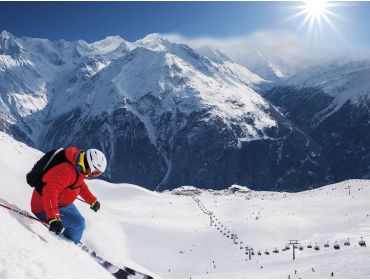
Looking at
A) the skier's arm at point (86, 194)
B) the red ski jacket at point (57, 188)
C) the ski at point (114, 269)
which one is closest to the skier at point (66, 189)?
the red ski jacket at point (57, 188)

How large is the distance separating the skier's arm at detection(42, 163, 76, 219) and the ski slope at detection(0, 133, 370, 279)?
506 mm

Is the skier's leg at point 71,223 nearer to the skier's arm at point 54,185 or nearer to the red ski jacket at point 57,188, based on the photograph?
the red ski jacket at point 57,188

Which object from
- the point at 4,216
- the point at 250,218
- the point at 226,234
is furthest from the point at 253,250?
the point at 4,216

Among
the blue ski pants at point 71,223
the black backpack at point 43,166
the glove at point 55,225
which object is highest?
the black backpack at point 43,166

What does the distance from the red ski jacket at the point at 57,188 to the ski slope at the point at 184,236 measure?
538 mm

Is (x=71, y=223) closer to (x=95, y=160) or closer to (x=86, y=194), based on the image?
(x=86, y=194)

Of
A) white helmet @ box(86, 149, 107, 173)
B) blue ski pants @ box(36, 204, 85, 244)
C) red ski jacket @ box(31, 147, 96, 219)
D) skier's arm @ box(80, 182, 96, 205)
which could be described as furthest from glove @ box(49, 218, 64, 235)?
skier's arm @ box(80, 182, 96, 205)

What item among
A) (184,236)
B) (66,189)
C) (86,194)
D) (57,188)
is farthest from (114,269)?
(184,236)

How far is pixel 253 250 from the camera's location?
36188mm

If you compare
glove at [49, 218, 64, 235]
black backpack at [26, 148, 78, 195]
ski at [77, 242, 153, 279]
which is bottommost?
ski at [77, 242, 153, 279]

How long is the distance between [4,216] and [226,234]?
3298cm

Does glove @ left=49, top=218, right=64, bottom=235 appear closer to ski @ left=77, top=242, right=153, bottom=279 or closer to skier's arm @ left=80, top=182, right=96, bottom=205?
ski @ left=77, top=242, right=153, bottom=279

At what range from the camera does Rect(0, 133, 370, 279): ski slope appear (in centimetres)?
1002

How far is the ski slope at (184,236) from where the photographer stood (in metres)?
10.0
